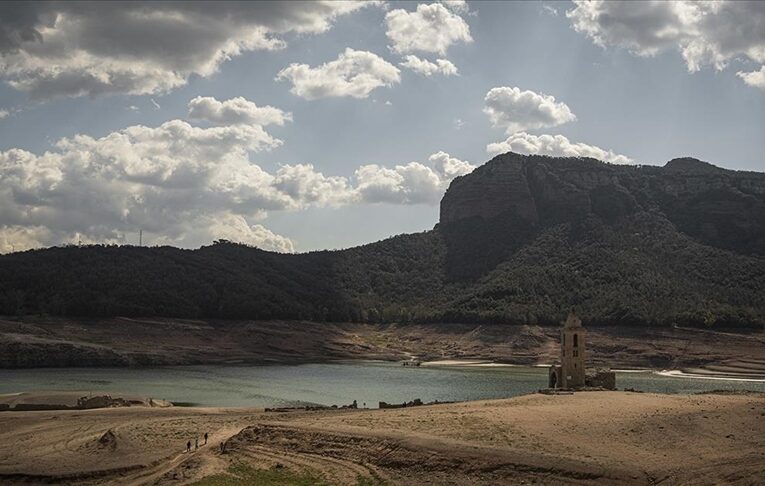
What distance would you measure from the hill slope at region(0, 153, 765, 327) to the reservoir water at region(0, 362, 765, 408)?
29388 mm

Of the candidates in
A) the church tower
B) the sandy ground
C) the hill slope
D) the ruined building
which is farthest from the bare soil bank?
the sandy ground

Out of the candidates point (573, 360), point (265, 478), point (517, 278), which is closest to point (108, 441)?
point (265, 478)

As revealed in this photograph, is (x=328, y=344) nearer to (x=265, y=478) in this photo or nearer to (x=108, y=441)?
(x=108, y=441)

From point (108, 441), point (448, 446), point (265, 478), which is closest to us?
point (265, 478)

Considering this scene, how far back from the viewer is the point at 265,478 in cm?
3119

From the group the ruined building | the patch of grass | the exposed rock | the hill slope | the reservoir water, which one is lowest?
the reservoir water

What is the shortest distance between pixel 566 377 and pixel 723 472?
38870 millimetres

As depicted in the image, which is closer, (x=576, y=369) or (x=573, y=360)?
(x=576, y=369)

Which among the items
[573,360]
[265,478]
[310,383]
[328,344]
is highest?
[573,360]

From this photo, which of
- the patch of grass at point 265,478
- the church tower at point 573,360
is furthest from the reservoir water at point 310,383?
the patch of grass at point 265,478

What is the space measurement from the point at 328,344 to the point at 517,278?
51801 millimetres

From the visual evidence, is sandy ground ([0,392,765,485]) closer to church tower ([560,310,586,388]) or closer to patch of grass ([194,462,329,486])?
patch of grass ([194,462,329,486])

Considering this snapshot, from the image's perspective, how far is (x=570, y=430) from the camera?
117ft

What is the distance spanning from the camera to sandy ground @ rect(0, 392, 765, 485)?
94.7ft
